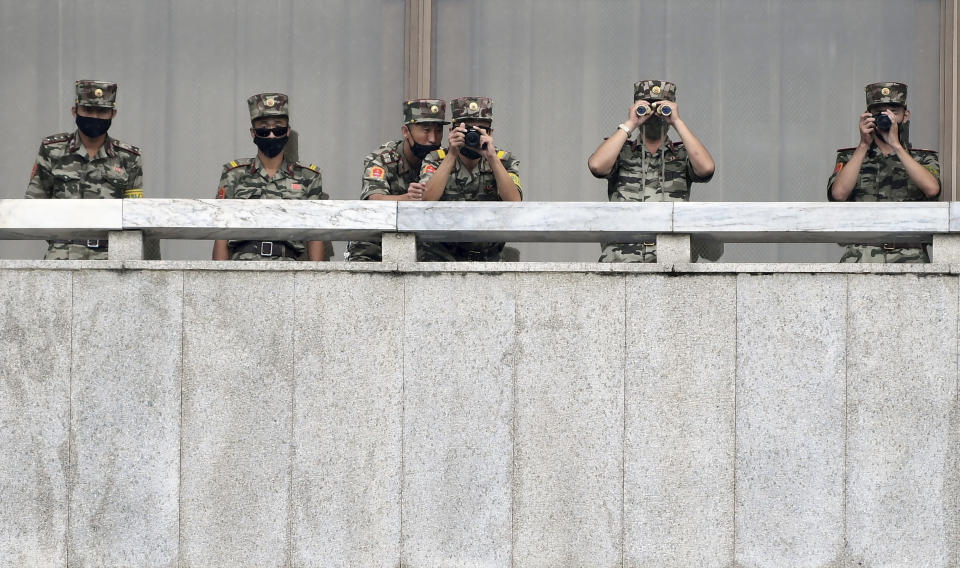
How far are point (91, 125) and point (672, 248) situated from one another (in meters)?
4.40

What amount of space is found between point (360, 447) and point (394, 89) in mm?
4838

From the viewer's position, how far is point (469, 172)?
26.1 ft

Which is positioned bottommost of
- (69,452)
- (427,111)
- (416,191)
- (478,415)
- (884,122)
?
(69,452)

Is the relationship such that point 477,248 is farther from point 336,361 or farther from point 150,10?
point 150,10

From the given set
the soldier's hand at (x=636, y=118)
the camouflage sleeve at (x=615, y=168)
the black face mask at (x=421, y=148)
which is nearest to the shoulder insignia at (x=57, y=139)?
the black face mask at (x=421, y=148)

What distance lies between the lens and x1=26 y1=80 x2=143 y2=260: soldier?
8430mm

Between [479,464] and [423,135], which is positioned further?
[423,135]

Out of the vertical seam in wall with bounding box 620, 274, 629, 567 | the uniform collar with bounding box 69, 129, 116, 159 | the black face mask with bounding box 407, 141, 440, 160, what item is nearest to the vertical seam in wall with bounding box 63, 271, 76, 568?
the uniform collar with bounding box 69, 129, 116, 159

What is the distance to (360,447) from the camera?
6.93m

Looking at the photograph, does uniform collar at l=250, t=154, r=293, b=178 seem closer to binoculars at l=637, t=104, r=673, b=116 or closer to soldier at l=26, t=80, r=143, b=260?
soldier at l=26, t=80, r=143, b=260

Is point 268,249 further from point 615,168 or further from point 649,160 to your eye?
point 649,160

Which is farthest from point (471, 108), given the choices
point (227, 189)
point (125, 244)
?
point (125, 244)

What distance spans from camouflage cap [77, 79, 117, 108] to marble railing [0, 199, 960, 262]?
1465 mm

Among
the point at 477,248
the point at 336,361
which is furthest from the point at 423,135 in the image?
the point at 336,361
